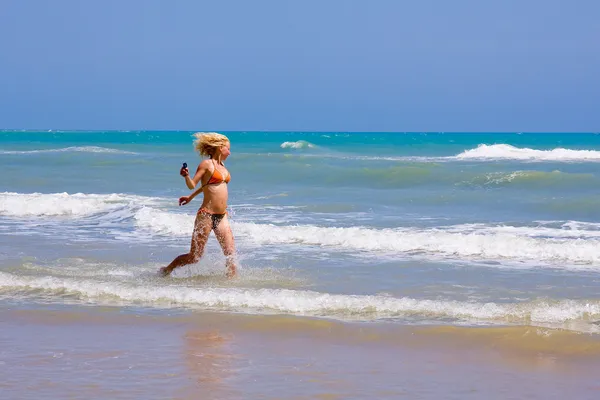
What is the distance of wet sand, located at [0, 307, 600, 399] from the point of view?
489 centimetres

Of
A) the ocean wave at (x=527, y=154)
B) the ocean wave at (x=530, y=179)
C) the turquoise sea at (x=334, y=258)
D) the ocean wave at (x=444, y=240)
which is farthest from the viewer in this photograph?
the ocean wave at (x=527, y=154)

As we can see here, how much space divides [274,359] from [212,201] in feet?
10.1

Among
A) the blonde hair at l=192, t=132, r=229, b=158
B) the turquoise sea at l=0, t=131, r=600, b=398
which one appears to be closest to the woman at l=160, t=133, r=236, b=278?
the blonde hair at l=192, t=132, r=229, b=158

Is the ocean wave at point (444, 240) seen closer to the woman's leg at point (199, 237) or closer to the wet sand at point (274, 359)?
the woman's leg at point (199, 237)

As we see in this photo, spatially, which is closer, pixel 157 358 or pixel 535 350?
pixel 157 358

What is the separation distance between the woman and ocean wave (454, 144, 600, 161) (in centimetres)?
3296

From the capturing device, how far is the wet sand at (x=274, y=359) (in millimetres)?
4895

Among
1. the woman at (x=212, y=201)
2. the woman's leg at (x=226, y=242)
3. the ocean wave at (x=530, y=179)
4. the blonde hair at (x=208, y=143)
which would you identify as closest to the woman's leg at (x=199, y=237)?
the woman at (x=212, y=201)

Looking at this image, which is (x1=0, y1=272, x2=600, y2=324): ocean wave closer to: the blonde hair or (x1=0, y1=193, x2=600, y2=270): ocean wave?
the blonde hair

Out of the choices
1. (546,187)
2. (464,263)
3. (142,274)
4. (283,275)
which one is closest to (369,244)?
(464,263)

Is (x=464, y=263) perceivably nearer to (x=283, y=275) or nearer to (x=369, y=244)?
(x=369, y=244)

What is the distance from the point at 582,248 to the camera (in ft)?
35.1

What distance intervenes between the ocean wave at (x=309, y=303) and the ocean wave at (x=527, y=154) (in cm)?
3349

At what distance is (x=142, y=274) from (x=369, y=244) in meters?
3.70
